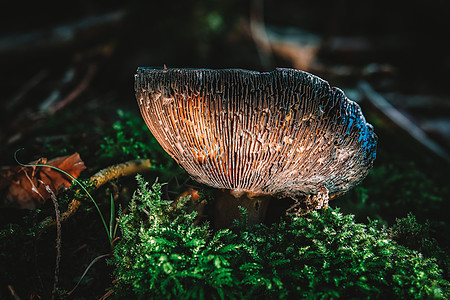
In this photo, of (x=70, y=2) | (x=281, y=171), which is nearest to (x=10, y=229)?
(x=281, y=171)

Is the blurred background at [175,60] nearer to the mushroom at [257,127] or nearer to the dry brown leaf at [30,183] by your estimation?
the dry brown leaf at [30,183]

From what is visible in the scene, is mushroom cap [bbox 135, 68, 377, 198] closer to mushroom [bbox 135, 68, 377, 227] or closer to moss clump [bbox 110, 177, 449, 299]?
mushroom [bbox 135, 68, 377, 227]

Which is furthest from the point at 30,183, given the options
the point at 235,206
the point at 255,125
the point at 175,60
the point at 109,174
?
the point at 175,60

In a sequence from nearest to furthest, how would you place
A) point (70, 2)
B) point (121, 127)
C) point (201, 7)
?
point (121, 127)
point (201, 7)
point (70, 2)

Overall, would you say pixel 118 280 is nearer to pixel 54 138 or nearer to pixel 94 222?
pixel 94 222

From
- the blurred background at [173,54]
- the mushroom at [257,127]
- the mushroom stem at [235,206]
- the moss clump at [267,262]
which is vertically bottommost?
the moss clump at [267,262]

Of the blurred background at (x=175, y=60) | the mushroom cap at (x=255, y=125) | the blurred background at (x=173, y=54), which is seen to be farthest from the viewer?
the blurred background at (x=173, y=54)

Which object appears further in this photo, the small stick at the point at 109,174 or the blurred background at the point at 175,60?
the blurred background at the point at 175,60

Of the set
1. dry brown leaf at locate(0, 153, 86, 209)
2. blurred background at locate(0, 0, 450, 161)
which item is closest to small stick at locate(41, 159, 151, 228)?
dry brown leaf at locate(0, 153, 86, 209)

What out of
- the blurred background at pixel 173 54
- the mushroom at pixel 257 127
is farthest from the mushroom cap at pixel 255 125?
the blurred background at pixel 173 54
